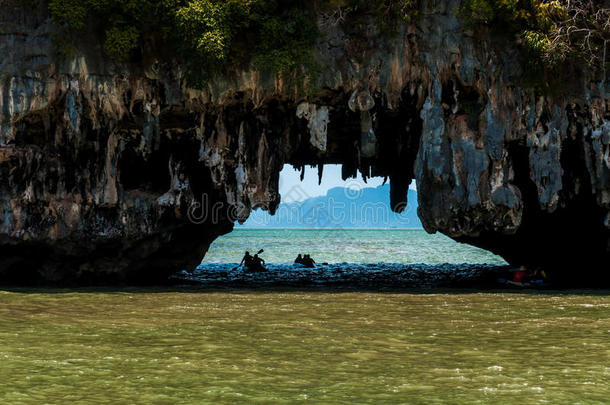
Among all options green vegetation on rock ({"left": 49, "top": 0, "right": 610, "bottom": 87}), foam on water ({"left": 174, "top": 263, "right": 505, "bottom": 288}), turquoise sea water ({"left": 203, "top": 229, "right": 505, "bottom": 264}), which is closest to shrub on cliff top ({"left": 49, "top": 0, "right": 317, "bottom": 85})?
green vegetation on rock ({"left": 49, "top": 0, "right": 610, "bottom": 87})

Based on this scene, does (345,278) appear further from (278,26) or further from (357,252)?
(357,252)

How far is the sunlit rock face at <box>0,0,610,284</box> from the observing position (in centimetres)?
1916

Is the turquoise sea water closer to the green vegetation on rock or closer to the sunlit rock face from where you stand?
the sunlit rock face

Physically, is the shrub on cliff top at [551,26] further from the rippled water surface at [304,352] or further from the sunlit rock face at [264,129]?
the rippled water surface at [304,352]

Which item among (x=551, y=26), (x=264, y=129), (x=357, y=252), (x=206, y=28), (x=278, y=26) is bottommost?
(x=357, y=252)

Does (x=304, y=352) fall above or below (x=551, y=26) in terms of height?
below

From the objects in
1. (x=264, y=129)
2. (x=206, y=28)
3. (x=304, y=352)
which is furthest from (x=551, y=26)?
(x=304, y=352)

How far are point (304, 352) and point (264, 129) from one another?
516 inches

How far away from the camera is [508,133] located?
19281 millimetres

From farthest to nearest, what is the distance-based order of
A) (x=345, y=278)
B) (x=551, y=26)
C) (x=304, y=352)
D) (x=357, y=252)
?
(x=357, y=252) → (x=345, y=278) → (x=551, y=26) → (x=304, y=352)

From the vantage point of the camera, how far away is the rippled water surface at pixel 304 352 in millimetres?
6531

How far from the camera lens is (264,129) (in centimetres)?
2086

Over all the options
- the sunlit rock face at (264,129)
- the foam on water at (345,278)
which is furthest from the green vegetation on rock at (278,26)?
the foam on water at (345,278)

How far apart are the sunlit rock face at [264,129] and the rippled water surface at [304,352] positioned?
5.54m
